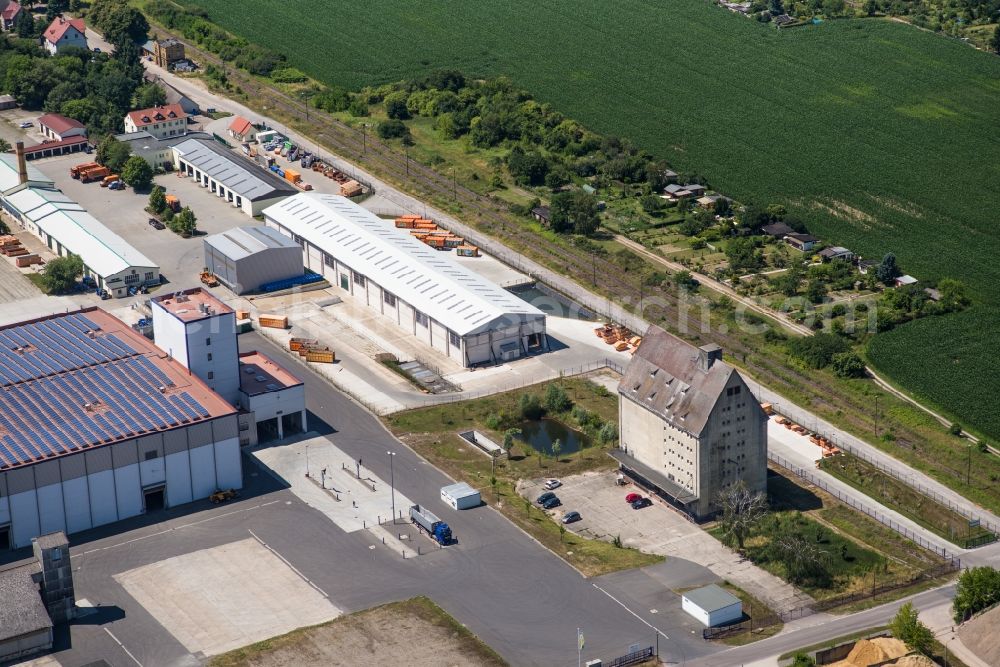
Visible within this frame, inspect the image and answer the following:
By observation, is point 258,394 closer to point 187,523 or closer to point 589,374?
point 187,523

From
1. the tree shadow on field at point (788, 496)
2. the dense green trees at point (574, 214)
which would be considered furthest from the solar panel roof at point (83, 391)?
the dense green trees at point (574, 214)

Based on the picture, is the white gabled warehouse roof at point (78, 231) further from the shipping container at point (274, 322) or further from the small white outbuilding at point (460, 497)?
the small white outbuilding at point (460, 497)

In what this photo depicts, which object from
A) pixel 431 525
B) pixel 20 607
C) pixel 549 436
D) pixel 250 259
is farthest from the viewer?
pixel 250 259

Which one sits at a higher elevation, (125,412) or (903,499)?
Answer: (125,412)

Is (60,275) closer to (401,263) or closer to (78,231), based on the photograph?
(78,231)

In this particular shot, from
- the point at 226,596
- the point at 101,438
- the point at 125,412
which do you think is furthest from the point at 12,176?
the point at 226,596
